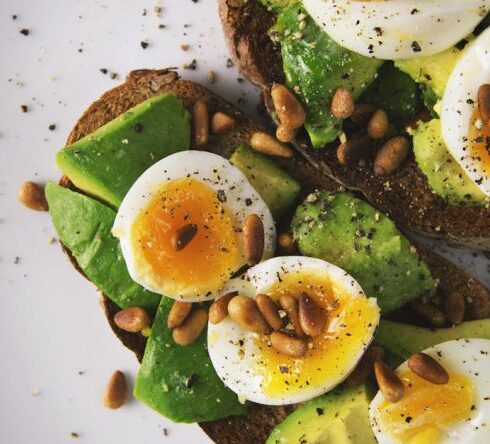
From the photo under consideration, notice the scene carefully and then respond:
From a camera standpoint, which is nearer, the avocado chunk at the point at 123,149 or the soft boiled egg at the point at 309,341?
the soft boiled egg at the point at 309,341

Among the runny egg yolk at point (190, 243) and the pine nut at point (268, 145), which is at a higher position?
the pine nut at point (268, 145)

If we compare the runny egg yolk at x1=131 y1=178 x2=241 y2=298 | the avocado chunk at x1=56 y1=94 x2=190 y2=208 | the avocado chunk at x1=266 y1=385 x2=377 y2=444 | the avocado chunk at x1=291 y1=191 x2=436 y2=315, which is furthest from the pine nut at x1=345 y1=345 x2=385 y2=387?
the avocado chunk at x1=56 y1=94 x2=190 y2=208

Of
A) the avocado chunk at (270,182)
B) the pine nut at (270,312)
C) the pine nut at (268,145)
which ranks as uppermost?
the pine nut at (268,145)

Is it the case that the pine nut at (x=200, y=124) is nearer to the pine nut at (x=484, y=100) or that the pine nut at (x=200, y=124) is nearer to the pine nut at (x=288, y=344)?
the pine nut at (x=288, y=344)

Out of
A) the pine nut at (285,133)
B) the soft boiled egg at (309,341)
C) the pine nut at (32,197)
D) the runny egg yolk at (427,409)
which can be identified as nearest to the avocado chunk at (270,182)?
the pine nut at (285,133)

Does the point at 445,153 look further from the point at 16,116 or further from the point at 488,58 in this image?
the point at 16,116

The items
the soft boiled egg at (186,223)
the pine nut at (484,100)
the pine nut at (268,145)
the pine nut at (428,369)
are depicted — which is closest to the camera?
the pine nut at (484,100)
